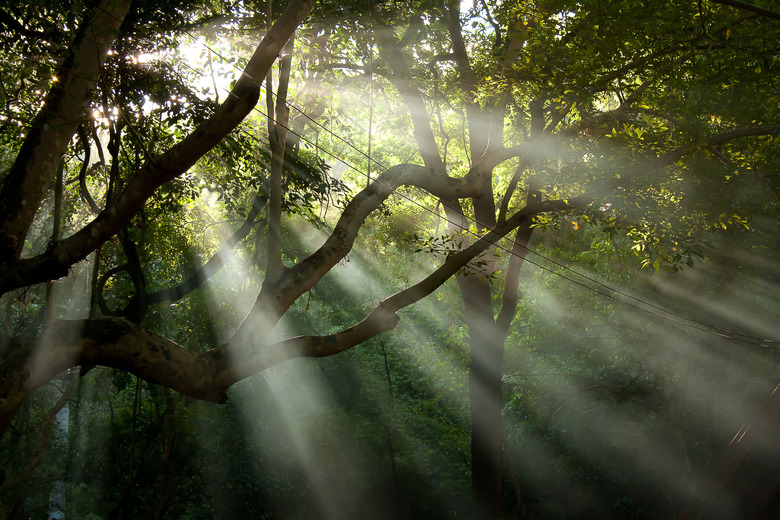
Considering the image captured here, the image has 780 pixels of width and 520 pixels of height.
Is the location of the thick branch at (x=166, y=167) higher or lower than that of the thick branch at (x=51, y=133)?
lower

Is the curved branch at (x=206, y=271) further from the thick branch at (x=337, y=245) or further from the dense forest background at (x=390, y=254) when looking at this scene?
the thick branch at (x=337, y=245)

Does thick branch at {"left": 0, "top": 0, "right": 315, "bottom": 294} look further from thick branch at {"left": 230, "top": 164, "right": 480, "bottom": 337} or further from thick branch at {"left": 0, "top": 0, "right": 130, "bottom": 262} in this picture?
thick branch at {"left": 230, "top": 164, "right": 480, "bottom": 337}

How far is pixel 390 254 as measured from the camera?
480 inches

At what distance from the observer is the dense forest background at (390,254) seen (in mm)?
3461

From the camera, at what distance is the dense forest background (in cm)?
346

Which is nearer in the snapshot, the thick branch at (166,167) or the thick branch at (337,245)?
the thick branch at (166,167)

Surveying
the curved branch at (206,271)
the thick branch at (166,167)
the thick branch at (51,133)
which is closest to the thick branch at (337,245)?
the thick branch at (166,167)

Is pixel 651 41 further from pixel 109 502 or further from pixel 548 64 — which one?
pixel 109 502

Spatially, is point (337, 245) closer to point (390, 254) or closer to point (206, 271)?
point (206, 271)

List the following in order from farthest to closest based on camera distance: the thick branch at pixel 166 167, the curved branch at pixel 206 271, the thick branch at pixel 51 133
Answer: the curved branch at pixel 206 271, the thick branch at pixel 51 133, the thick branch at pixel 166 167

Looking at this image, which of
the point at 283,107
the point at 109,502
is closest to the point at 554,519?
the point at 109,502

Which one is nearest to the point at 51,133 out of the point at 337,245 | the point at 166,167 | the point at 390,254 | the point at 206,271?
the point at 166,167

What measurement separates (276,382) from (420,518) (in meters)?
3.35

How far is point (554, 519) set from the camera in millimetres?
9148
